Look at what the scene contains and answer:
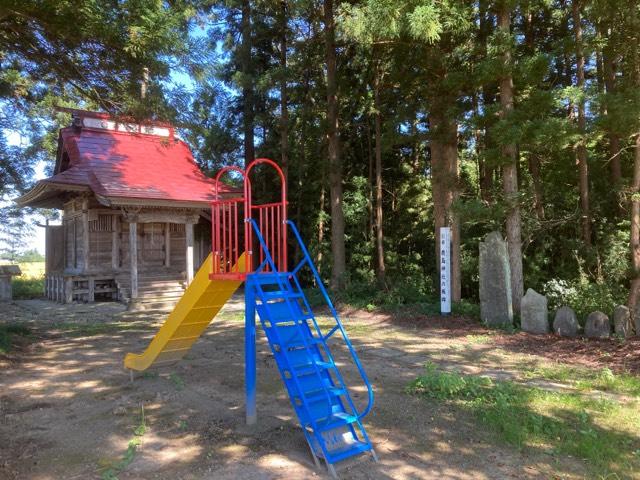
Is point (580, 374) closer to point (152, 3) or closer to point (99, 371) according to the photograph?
point (99, 371)

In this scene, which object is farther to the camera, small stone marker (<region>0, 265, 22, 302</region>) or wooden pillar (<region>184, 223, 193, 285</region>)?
small stone marker (<region>0, 265, 22, 302</region>)

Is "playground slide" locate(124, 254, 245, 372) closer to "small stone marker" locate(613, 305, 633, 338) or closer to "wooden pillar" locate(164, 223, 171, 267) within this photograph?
"small stone marker" locate(613, 305, 633, 338)

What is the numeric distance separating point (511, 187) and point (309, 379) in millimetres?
7004

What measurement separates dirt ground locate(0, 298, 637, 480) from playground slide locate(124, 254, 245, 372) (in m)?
0.37

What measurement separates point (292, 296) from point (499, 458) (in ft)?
6.82

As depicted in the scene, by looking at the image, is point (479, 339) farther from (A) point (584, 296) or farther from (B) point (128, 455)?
(B) point (128, 455)

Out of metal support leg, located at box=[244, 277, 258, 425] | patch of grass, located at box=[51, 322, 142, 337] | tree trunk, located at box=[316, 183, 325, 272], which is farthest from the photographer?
tree trunk, located at box=[316, 183, 325, 272]

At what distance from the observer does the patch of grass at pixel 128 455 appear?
3533 millimetres

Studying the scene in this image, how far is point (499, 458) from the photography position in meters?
3.77

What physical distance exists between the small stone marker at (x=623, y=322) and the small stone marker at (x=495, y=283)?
73.3 inches

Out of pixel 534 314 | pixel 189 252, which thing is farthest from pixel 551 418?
pixel 189 252

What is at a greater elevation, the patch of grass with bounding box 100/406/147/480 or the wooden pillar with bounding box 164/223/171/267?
the wooden pillar with bounding box 164/223/171/267

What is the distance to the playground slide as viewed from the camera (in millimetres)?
5375

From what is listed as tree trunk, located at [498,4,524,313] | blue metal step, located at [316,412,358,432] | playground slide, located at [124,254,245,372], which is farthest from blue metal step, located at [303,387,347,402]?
tree trunk, located at [498,4,524,313]
